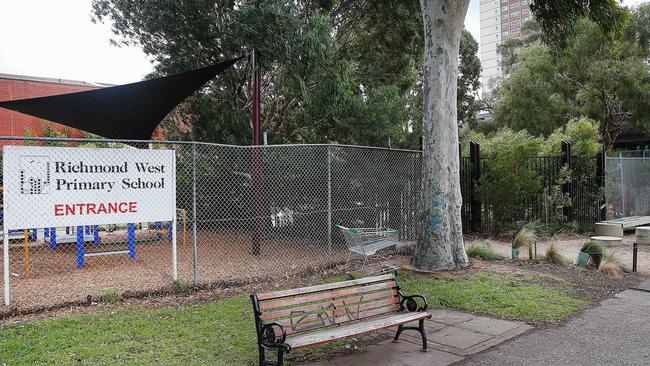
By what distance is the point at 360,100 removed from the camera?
13.2 metres

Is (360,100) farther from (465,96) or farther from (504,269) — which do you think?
(465,96)

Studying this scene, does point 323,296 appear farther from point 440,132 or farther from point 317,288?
point 440,132

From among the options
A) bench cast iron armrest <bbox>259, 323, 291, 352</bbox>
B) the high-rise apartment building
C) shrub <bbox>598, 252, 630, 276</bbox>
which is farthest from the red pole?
the high-rise apartment building

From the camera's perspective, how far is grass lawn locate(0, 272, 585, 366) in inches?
186

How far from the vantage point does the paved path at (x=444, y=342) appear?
15.8 ft

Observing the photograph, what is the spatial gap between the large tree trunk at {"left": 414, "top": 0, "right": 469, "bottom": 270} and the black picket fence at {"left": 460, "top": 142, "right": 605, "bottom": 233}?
435 cm

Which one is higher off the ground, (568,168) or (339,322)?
(568,168)

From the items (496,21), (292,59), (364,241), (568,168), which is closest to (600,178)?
(568,168)

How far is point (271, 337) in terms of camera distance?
4254 millimetres

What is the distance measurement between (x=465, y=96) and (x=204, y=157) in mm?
31905

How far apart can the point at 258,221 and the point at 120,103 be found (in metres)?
3.56

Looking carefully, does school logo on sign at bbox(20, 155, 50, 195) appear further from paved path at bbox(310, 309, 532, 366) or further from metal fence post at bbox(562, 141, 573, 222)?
metal fence post at bbox(562, 141, 573, 222)

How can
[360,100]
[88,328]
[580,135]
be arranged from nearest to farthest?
[88,328] < [360,100] < [580,135]

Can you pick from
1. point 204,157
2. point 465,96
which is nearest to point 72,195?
point 204,157
